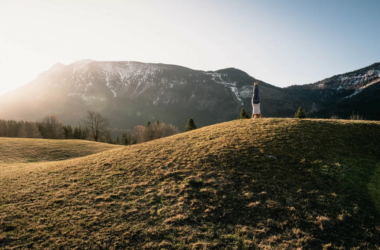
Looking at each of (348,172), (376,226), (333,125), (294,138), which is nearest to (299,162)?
(348,172)

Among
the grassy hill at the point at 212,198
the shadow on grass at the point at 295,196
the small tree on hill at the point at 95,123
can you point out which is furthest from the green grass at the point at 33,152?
the shadow on grass at the point at 295,196

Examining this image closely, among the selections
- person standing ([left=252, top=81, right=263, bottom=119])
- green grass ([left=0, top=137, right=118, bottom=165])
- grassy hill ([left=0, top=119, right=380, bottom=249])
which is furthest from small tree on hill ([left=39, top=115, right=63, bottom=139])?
→ person standing ([left=252, top=81, right=263, bottom=119])

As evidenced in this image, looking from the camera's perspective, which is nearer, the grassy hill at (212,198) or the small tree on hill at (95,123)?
the grassy hill at (212,198)

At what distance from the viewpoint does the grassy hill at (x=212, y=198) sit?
8023 mm

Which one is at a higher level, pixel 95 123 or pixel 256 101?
pixel 256 101

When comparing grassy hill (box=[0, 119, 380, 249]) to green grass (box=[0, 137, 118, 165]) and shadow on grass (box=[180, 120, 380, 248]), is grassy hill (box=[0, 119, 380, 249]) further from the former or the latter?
green grass (box=[0, 137, 118, 165])

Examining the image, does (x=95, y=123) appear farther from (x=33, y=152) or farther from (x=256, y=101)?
(x=256, y=101)

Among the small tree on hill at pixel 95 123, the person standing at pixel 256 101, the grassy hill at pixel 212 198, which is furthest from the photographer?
the small tree on hill at pixel 95 123

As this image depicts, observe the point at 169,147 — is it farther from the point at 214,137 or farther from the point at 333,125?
the point at 333,125

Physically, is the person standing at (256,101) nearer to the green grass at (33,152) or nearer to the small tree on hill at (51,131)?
the green grass at (33,152)

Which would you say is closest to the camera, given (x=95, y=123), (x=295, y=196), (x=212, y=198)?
(x=295, y=196)

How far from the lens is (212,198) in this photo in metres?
10.7

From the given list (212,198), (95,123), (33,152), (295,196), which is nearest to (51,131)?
(95,123)

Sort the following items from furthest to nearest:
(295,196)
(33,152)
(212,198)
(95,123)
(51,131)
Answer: (51,131), (95,123), (33,152), (212,198), (295,196)
